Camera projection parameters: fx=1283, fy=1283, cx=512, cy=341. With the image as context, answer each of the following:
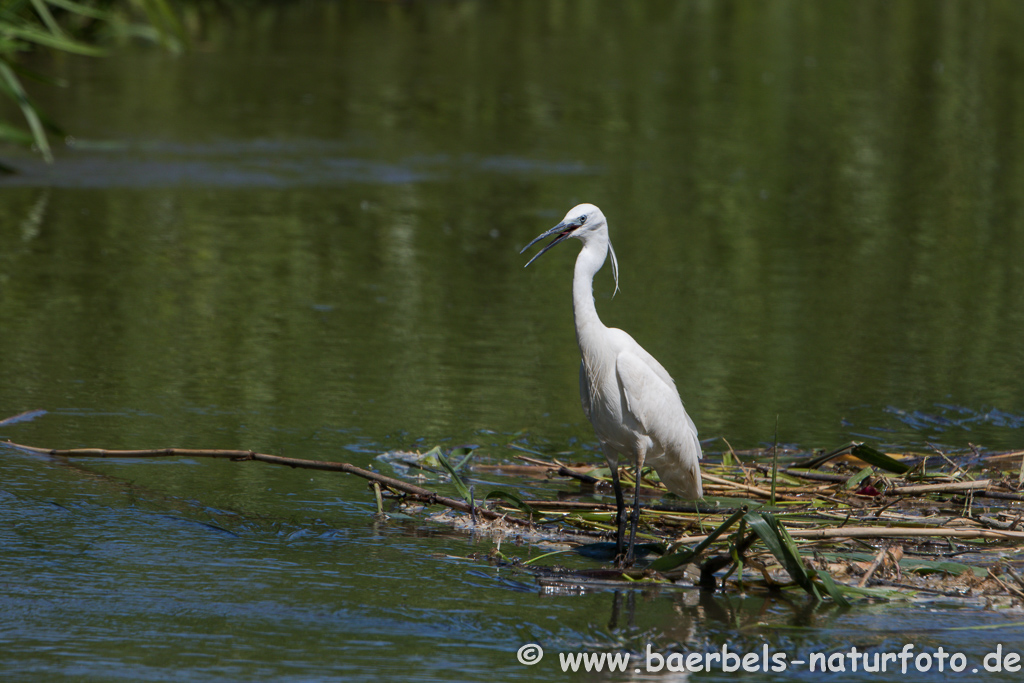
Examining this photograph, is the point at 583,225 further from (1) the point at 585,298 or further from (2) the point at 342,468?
(2) the point at 342,468

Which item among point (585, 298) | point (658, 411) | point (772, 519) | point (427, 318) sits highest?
point (585, 298)

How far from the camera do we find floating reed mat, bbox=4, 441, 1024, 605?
4.46 metres

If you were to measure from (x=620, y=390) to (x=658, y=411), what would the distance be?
6.4 inches

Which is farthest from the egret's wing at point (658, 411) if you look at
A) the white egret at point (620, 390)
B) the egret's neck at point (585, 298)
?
the egret's neck at point (585, 298)

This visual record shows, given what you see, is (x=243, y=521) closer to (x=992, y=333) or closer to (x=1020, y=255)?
(x=992, y=333)

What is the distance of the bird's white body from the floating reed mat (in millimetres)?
358

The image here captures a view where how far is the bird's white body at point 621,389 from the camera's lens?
4812 millimetres

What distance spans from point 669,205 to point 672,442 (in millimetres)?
7389

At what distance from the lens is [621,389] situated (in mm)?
4820

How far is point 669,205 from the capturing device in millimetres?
12008

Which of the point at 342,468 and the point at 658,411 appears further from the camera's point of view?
the point at 342,468

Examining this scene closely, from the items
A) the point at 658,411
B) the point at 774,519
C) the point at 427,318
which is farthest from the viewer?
the point at 427,318

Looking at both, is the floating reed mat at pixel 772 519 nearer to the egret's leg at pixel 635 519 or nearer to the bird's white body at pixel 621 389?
the egret's leg at pixel 635 519

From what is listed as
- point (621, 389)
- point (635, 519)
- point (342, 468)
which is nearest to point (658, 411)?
point (621, 389)
